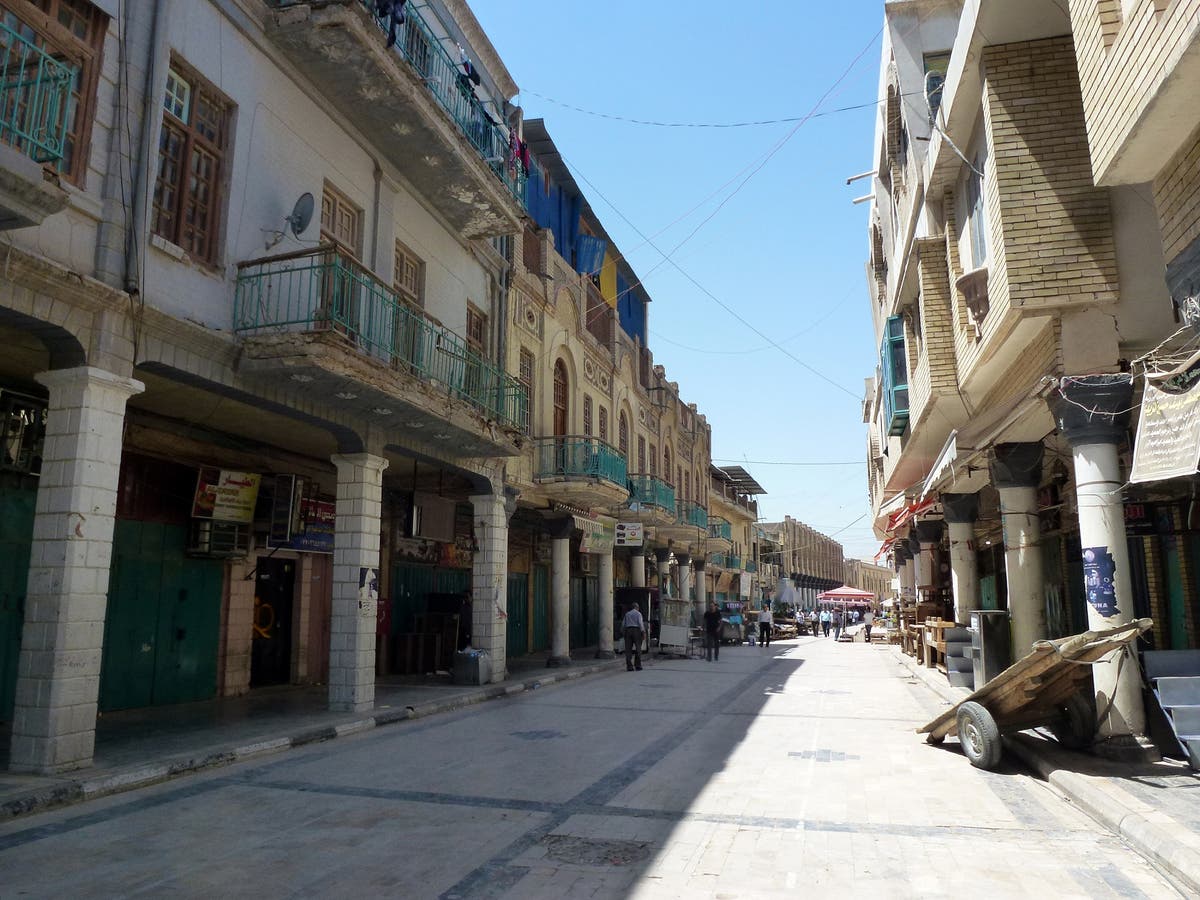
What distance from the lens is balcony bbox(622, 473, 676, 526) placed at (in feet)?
84.8

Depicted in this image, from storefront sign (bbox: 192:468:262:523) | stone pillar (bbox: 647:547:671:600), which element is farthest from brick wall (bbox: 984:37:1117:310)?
stone pillar (bbox: 647:547:671:600)

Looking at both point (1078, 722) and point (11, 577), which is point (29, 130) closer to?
point (11, 577)

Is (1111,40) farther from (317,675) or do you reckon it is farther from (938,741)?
(317,675)

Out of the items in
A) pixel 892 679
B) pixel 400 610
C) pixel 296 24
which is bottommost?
pixel 892 679

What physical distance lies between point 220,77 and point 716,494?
39759 millimetres

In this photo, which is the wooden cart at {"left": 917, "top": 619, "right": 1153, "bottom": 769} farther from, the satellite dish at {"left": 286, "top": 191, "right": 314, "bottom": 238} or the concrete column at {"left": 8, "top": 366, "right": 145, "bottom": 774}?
the satellite dish at {"left": 286, "top": 191, "right": 314, "bottom": 238}

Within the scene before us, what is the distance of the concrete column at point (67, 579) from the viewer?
24.0 feet

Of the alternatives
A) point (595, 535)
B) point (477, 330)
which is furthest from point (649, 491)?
point (477, 330)

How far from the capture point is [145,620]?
40.0 ft

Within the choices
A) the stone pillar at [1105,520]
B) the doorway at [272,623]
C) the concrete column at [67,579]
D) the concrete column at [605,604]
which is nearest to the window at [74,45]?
the concrete column at [67,579]

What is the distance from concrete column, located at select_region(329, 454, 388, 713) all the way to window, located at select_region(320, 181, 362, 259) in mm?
3168

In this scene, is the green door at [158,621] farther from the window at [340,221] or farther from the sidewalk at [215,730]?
the window at [340,221]

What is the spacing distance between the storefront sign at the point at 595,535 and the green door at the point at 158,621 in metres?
9.70

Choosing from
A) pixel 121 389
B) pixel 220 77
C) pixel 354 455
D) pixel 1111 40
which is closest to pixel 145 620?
pixel 354 455
